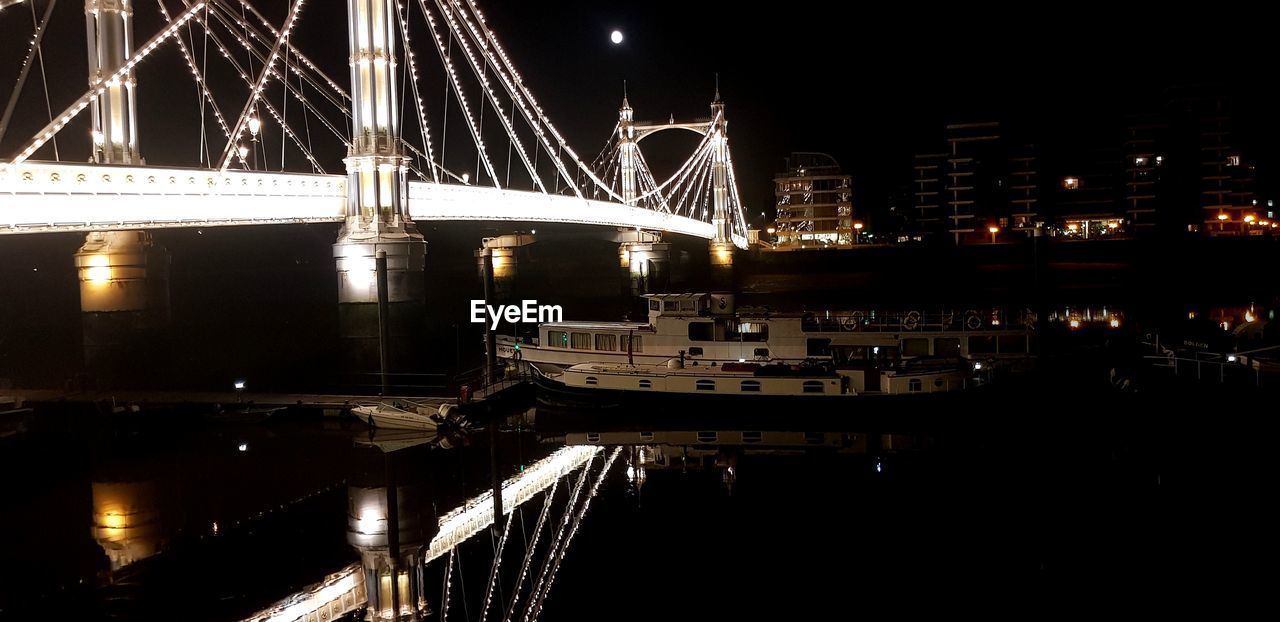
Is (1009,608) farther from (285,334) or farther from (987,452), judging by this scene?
(285,334)

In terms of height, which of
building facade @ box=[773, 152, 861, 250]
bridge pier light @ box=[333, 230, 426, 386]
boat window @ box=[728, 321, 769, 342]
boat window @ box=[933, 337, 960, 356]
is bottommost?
boat window @ box=[933, 337, 960, 356]

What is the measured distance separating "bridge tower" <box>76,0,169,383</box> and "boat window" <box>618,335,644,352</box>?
10.8 metres

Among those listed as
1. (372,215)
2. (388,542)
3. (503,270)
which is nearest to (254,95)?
(372,215)

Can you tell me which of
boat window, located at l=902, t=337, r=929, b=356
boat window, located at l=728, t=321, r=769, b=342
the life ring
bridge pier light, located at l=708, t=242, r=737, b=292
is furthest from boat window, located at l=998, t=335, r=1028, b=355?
bridge pier light, located at l=708, t=242, r=737, b=292

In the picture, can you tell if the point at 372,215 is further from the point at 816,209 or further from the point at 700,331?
the point at 816,209

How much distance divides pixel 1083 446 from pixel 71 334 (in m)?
41.6

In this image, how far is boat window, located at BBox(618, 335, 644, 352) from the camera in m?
22.5

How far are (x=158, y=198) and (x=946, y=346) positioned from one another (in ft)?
52.9

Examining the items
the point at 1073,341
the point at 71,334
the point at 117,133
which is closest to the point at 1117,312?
the point at 1073,341

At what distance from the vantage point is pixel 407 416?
18.1 metres

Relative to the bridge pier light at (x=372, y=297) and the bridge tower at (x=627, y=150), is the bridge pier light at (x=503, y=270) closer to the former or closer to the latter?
the bridge tower at (x=627, y=150)

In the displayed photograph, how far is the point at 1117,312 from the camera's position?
39.6 m

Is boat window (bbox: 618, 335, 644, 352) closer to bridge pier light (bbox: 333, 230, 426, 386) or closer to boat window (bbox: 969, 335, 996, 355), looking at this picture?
bridge pier light (bbox: 333, 230, 426, 386)

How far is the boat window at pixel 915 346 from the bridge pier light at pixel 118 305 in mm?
17153
